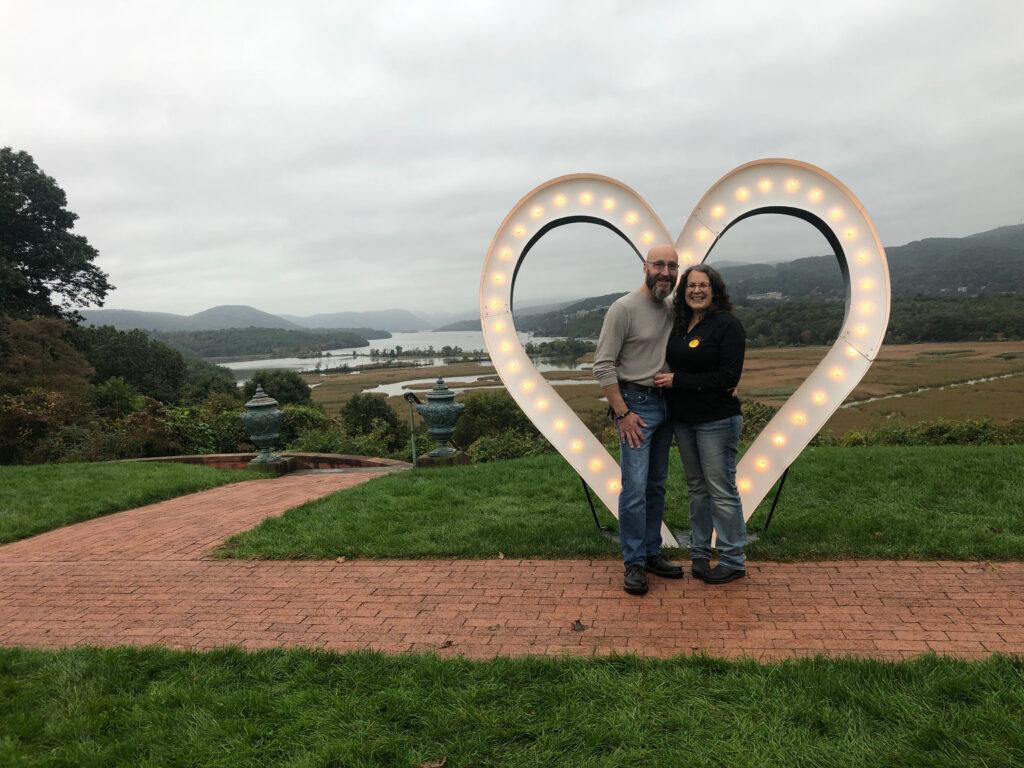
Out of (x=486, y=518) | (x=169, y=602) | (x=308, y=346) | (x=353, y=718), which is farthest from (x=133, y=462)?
(x=308, y=346)

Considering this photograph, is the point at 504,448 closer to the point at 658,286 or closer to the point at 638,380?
the point at 638,380

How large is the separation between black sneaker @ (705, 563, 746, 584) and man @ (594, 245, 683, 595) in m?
0.20

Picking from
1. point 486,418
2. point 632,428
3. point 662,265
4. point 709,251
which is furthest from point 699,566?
point 486,418

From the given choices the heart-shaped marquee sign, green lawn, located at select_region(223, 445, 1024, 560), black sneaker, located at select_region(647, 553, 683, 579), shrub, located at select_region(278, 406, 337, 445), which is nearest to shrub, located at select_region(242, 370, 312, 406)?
shrub, located at select_region(278, 406, 337, 445)

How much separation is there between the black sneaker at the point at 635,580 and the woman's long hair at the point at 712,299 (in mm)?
1556

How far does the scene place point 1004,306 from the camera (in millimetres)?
20672

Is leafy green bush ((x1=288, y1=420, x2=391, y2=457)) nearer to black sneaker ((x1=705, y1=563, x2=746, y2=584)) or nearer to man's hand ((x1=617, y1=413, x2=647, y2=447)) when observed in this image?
man's hand ((x1=617, y1=413, x2=647, y2=447))

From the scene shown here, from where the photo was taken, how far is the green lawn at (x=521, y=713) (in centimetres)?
220

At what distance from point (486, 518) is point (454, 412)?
2976mm

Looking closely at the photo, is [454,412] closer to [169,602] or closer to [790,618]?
[169,602]

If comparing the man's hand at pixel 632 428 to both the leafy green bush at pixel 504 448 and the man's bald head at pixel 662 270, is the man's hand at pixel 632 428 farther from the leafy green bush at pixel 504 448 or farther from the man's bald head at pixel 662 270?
the leafy green bush at pixel 504 448

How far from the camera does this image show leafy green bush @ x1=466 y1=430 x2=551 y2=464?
9695 mm

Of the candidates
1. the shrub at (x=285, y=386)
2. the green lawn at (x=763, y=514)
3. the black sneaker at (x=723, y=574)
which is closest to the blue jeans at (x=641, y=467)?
the black sneaker at (x=723, y=574)

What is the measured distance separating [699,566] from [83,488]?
25.5 feet
